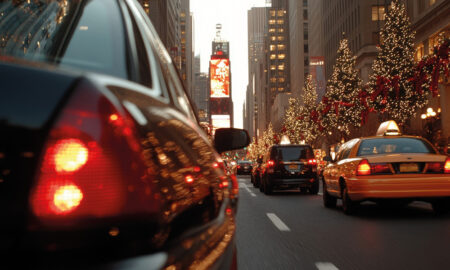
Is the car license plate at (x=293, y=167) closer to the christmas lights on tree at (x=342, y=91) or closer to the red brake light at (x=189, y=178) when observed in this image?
the red brake light at (x=189, y=178)

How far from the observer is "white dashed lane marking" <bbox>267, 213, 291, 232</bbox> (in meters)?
9.11

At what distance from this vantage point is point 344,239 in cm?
776

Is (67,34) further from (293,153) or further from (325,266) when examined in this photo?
(293,153)

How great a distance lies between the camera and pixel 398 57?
43.1 meters

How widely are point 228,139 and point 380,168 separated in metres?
6.94

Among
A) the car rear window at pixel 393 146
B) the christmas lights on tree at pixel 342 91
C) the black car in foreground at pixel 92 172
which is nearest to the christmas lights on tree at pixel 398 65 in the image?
the christmas lights on tree at pixel 342 91

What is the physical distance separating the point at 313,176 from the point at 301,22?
12469 cm

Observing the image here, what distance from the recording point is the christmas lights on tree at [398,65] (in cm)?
4241

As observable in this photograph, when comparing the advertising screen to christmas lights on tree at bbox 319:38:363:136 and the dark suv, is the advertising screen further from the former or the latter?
the dark suv

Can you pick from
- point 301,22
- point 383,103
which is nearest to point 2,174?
point 383,103

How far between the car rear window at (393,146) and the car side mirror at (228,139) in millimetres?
7430

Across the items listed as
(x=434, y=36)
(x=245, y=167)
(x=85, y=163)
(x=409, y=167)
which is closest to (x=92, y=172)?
(x=85, y=163)

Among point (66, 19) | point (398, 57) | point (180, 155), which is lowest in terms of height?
point (180, 155)

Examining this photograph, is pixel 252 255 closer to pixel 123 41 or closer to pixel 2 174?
pixel 123 41
